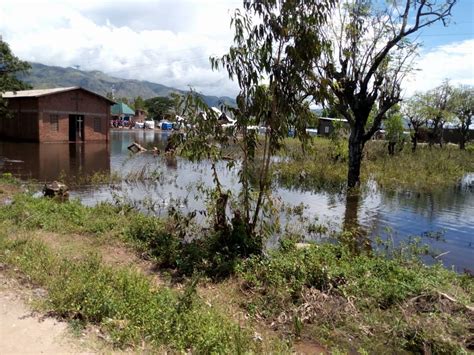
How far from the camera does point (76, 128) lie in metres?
36.5

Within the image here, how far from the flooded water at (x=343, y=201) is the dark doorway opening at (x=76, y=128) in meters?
15.0

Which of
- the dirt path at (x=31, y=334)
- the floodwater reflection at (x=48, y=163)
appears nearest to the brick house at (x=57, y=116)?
the floodwater reflection at (x=48, y=163)

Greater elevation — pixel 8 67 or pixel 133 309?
pixel 8 67

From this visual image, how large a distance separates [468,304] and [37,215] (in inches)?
308

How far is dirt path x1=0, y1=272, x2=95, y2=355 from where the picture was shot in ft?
11.9

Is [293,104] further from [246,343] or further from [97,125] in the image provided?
[97,125]

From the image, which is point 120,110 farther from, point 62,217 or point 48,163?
point 62,217

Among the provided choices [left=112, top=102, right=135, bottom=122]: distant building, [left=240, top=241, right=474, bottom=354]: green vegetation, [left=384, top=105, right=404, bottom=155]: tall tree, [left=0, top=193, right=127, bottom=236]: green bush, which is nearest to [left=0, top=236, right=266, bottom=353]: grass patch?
[left=240, top=241, right=474, bottom=354]: green vegetation

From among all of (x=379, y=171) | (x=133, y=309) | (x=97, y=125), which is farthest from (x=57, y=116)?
(x=133, y=309)

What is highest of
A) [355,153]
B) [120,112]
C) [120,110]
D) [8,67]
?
[8,67]

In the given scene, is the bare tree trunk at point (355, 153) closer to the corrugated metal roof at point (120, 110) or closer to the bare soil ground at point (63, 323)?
the bare soil ground at point (63, 323)

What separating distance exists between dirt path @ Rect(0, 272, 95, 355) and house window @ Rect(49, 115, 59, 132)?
1302 inches

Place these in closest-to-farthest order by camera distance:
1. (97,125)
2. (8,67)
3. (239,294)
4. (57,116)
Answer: (239,294) → (8,67) → (57,116) → (97,125)

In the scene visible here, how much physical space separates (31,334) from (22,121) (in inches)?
1404
